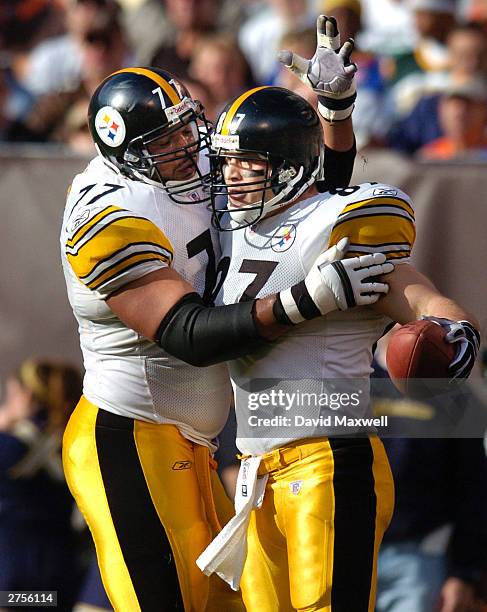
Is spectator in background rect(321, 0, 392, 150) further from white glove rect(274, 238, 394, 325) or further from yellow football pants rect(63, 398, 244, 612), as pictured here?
white glove rect(274, 238, 394, 325)

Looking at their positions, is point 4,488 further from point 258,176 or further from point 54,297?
point 258,176

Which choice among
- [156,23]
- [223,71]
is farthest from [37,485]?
[156,23]

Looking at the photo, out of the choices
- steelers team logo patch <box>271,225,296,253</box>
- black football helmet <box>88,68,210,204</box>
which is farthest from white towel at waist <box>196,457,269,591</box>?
black football helmet <box>88,68,210,204</box>

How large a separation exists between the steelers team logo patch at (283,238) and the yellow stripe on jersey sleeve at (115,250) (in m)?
0.30

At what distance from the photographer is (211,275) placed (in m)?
3.22

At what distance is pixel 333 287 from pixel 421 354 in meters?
0.27

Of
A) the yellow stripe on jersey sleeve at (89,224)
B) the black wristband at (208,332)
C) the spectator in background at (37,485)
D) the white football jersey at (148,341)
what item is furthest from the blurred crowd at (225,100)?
the yellow stripe on jersey sleeve at (89,224)

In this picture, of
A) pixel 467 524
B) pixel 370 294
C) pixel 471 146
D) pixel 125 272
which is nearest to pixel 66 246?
pixel 125 272

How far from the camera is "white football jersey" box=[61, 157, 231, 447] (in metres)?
3.17

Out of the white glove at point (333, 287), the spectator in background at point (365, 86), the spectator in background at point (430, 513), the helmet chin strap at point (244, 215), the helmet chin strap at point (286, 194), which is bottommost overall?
the spectator in background at point (430, 513)

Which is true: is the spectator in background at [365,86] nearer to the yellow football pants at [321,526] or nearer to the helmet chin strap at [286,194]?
the helmet chin strap at [286,194]

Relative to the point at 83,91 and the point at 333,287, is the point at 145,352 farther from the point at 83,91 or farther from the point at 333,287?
the point at 83,91

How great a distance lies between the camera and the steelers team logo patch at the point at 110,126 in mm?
3197

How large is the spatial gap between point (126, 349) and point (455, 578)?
60.9 inches
